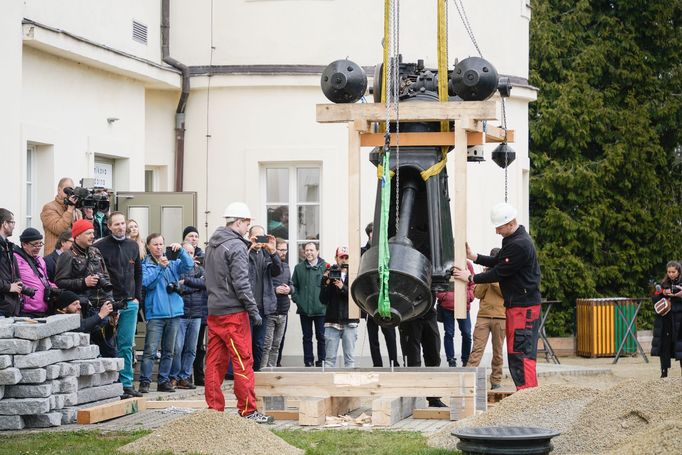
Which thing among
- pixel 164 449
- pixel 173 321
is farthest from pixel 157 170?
pixel 164 449

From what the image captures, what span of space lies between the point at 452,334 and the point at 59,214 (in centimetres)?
636

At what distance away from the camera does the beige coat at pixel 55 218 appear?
16.6 m

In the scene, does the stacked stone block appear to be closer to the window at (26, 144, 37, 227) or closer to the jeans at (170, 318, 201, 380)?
the jeans at (170, 318, 201, 380)

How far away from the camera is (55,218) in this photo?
1661 centimetres

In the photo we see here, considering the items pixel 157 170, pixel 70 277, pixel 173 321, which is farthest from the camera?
pixel 157 170

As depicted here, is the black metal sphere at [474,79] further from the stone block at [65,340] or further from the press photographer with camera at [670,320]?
the press photographer with camera at [670,320]

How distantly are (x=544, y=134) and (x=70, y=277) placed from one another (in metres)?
17.6

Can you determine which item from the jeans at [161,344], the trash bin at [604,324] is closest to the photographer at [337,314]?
the jeans at [161,344]

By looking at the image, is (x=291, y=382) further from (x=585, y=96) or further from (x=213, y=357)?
(x=585, y=96)

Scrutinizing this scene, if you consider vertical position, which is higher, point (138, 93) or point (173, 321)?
point (138, 93)

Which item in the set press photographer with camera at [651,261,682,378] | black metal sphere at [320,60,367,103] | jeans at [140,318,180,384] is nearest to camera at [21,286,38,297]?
jeans at [140,318,180,384]

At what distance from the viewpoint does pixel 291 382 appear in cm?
1430

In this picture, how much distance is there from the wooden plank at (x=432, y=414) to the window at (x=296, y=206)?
757 cm

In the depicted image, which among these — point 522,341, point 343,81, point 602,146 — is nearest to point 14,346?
point 343,81
